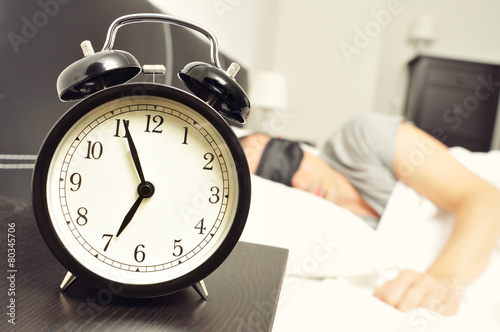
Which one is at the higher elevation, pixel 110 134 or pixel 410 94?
pixel 110 134

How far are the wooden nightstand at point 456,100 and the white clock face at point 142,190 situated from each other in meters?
3.97

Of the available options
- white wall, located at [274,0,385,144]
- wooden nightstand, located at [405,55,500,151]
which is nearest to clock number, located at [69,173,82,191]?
white wall, located at [274,0,385,144]

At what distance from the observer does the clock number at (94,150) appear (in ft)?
1.37

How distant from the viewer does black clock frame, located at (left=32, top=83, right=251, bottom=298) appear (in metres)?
0.40

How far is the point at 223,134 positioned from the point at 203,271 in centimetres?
15

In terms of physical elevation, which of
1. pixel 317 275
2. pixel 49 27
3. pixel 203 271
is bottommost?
pixel 317 275

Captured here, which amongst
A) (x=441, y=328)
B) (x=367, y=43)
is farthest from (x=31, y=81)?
(x=367, y=43)

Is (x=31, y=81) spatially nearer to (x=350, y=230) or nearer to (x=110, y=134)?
(x=110, y=134)

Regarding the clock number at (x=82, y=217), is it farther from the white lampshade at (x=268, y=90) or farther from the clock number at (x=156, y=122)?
the white lampshade at (x=268, y=90)

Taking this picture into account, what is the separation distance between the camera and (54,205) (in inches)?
16.2

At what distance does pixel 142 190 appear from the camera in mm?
418

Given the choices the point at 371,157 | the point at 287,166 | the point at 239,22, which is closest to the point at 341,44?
the point at 239,22

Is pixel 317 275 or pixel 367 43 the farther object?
pixel 367 43

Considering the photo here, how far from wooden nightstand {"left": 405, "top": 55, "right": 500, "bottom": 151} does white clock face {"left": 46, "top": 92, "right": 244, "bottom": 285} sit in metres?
3.97
